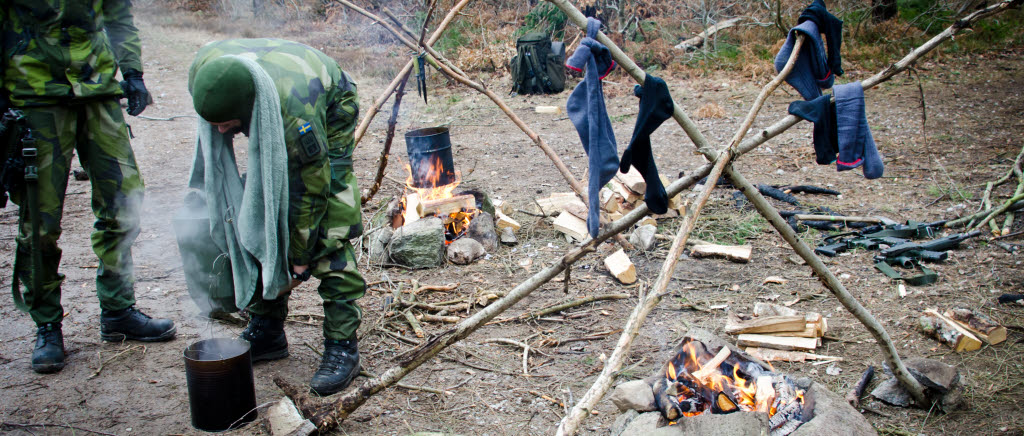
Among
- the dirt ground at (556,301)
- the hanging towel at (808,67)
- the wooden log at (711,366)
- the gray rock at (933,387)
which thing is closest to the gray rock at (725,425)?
the wooden log at (711,366)

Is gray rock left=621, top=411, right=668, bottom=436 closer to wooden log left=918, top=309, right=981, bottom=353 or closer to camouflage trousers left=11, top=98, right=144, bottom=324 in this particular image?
wooden log left=918, top=309, right=981, bottom=353

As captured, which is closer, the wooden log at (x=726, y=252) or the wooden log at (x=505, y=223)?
the wooden log at (x=726, y=252)

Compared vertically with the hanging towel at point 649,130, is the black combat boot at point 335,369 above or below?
below

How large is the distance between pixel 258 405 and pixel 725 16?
1297cm

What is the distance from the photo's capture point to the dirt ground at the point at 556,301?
320 centimetres

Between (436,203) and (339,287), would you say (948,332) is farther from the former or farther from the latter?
(436,203)

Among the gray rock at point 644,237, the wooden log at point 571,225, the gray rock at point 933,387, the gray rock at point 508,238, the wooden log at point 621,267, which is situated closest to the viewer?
the gray rock at point 933,387

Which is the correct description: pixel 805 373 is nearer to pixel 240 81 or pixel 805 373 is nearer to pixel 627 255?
pixel 627 255

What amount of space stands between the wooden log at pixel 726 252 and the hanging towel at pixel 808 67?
7.68ft

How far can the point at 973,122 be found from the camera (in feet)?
25.6

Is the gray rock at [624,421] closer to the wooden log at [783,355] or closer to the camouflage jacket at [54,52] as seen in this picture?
the wooden log at [783,355]

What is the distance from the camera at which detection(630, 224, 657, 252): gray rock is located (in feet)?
17.3

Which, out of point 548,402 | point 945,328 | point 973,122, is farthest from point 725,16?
point 548,402

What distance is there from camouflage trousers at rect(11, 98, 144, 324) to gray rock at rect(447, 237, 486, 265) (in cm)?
235
